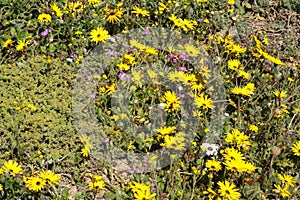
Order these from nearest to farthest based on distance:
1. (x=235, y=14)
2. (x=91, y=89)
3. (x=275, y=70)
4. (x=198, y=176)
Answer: (x=198, y=176) → (x=91, y=89) → (x=275, y=70) → (x=235, y=14)

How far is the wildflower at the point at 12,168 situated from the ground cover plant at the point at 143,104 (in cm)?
1

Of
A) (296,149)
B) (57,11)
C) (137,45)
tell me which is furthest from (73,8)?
(296,149)

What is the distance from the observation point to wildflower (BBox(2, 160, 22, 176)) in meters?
3.00

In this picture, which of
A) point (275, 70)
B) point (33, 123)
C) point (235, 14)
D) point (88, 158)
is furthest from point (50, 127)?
point (235, 14)

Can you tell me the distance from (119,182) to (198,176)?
22.9 inches

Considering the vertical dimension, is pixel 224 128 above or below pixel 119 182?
above

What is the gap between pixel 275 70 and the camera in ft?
13.7

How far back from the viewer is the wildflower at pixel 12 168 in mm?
3000

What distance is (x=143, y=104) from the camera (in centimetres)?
365

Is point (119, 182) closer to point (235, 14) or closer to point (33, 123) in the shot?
point (33, 123)

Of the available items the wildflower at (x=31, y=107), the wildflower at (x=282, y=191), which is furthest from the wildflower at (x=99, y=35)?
the wildflower at (x=282, y=191)

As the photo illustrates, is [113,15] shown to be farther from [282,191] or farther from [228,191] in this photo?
[282,191]

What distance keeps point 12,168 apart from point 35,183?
0.75 ft

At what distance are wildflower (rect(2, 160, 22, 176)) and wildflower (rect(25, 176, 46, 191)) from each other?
122 millimetres
